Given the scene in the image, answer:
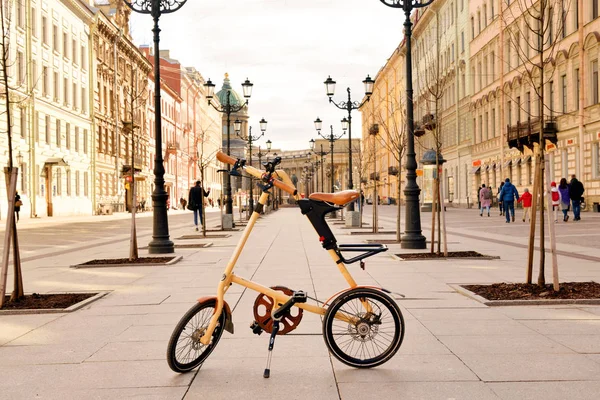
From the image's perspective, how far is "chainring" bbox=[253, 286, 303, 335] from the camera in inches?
207

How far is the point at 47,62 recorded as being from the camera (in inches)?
1797

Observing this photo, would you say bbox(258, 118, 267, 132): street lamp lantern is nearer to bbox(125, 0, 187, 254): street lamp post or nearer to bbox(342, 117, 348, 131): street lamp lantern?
bbox(342, 117, 348, 131): street lamp lantern

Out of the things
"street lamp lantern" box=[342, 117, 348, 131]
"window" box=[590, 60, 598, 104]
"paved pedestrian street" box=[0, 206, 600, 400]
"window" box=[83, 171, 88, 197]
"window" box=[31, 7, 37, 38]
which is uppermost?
"window" box=[31, 7, 37, 38]

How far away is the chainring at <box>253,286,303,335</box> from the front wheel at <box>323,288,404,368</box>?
258mm

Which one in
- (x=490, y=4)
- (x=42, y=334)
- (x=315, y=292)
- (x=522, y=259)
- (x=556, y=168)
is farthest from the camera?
(x=490, y=4)

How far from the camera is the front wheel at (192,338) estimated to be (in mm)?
5020

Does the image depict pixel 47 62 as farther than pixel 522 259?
Yes

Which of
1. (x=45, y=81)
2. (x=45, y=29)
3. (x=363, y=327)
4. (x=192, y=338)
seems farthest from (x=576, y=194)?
(x=45, y=29)

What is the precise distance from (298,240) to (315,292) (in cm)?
1111

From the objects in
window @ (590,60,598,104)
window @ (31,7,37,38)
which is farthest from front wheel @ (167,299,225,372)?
window @ (31,7,37,38)

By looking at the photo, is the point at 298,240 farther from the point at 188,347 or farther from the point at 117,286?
the point at 188,347

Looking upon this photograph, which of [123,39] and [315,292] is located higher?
[123,39]

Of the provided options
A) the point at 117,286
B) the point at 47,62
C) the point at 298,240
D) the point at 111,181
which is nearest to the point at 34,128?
the point at 47,62

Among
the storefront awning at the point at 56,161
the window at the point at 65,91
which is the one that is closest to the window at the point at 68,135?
the window at the point at 65,91
